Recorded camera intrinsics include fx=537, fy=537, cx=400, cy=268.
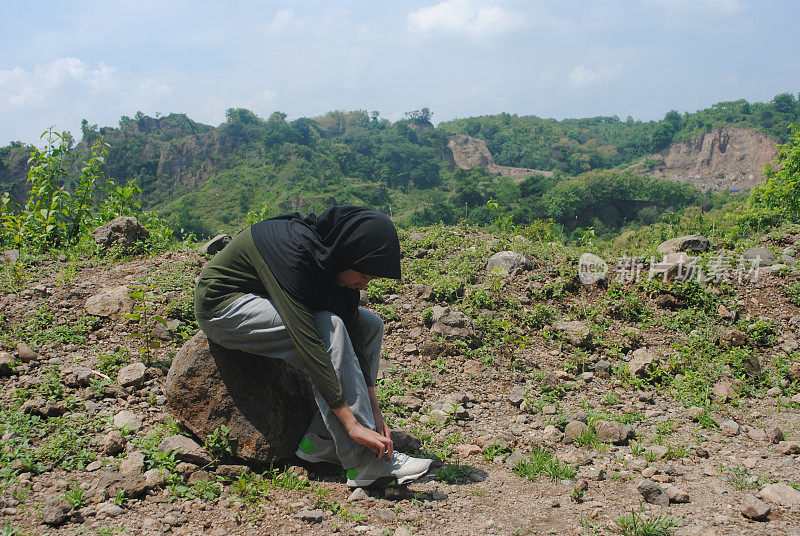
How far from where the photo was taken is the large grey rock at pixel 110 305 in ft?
14.3

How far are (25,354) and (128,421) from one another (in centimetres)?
116

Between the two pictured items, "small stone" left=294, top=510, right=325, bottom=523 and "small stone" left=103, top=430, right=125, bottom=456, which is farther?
"small stone" left=103, top=430, right=125, bottom=456

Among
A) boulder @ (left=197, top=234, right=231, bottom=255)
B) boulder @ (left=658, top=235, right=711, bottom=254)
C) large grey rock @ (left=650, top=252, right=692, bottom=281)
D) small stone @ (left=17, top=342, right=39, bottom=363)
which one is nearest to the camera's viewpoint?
small stone @ (left=17, top=342, right=39, bottom=363)

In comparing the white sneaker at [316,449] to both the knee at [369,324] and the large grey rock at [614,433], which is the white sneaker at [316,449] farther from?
the large grey rock at [614,433]

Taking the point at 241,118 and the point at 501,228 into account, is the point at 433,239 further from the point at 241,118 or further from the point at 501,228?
the point at 241,118

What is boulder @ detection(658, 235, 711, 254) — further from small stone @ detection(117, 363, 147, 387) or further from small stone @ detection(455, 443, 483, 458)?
small stone @ detection(117, 363, 147, 387)

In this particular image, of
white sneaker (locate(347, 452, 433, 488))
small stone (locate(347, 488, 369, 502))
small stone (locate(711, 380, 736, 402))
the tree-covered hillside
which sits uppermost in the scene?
the tree-covered hillside

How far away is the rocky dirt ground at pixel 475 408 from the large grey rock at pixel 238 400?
125 mm

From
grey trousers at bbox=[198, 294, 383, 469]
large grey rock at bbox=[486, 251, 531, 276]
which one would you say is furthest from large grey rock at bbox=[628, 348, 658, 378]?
grey trousers at bbox=[198, 294, 383, 469]

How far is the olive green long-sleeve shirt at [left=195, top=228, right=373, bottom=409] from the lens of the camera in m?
2.49

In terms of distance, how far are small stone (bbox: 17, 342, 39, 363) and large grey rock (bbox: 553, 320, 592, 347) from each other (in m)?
4.20

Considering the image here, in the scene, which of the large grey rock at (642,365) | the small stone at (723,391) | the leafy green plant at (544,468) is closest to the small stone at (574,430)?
the leafy green plant at (544,468)

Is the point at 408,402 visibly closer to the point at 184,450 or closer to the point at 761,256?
the point at 184,450

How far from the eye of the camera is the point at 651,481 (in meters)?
2.73
